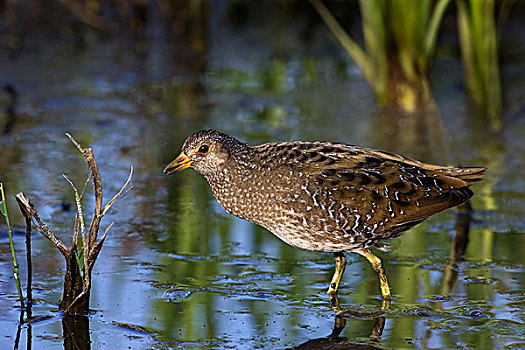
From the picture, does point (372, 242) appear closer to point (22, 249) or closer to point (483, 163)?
point (22, 249)

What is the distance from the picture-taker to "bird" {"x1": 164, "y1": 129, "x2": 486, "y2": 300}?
5.29 metres

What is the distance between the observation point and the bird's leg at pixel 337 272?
17.6ft

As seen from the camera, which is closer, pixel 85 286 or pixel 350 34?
pixel 85 286

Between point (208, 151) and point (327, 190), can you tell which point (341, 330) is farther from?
point (208, 151)

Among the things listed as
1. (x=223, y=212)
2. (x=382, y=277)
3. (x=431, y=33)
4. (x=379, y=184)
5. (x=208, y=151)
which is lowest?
(x=382, y=277)

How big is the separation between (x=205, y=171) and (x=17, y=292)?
125 centimetres

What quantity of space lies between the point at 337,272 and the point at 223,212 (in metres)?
1.64

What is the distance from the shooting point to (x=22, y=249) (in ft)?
19.5

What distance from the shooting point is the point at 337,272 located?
5.45 metres

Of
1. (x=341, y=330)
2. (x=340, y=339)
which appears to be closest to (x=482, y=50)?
(x=341, y=330)

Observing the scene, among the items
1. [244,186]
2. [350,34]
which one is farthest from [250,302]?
[350,34]

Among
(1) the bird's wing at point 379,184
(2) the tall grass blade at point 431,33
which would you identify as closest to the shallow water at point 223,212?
(1) the bird's wing at point 379,184

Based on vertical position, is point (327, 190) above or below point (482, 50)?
below

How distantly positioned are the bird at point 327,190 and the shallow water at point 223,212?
1.16ft
